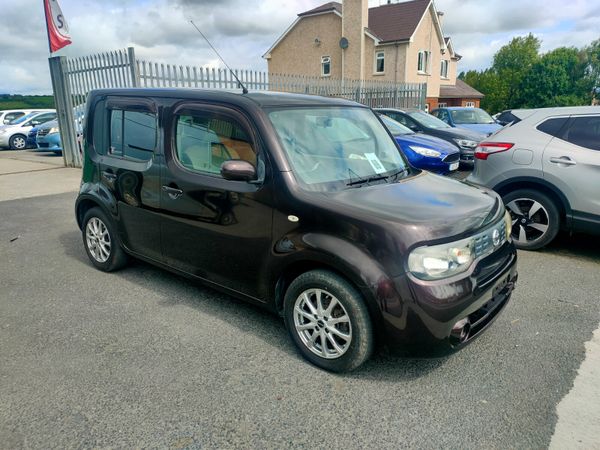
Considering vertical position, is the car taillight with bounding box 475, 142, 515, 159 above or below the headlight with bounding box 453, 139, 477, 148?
above

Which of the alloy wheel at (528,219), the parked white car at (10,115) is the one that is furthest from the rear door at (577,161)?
the parked white car at (10,115)

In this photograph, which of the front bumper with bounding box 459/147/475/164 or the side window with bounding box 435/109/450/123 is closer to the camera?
the front bumper with bounding box 459/147/475/164

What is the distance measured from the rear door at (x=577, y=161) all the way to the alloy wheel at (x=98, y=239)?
486 cm

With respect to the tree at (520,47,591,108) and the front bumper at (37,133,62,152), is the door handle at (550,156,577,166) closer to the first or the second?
the front bumper at (37,133,62,152)

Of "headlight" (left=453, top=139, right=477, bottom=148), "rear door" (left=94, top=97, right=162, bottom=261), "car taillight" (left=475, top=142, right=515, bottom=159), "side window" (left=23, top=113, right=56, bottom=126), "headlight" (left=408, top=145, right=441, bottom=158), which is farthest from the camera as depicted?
"side window" (left=23, top=113, right=56, bottom=126)

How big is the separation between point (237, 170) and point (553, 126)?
13.3 feet

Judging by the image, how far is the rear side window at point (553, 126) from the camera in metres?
5.00

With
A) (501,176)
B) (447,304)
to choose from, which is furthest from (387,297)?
(501,176)

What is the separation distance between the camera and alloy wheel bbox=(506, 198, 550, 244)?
5094 millimetres

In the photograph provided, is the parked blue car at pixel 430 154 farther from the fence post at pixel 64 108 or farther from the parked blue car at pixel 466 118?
the fence post at pixel 64 108

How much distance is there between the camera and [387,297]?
8.20 ft

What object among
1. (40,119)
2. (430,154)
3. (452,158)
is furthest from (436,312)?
(40,119)

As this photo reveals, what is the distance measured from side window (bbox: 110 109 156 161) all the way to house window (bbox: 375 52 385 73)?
30.5 meters

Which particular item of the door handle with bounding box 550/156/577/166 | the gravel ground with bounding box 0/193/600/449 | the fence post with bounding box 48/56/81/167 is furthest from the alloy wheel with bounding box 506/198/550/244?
the fence post with bounding box 48/56/81/167
